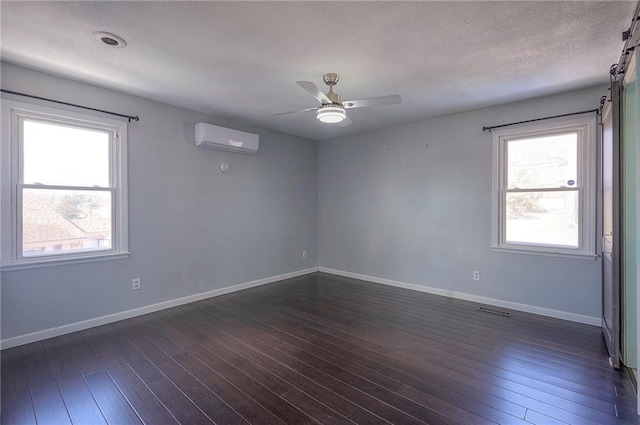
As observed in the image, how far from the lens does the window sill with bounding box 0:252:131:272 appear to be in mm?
2934

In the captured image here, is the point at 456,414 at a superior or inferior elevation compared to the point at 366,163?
inferior

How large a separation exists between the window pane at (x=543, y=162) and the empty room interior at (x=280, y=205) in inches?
0.9

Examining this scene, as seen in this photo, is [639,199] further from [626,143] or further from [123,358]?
[123,358]

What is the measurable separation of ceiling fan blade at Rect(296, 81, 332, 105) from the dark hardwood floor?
2311 mm

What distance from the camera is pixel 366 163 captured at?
552 centimetres

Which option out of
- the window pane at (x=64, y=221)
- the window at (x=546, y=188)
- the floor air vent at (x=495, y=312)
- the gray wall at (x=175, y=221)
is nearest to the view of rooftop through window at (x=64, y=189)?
the window pane at (x=64, y=221)

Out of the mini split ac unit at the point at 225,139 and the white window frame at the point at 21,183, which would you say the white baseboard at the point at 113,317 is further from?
the mini split ac unit at the point at 225,139

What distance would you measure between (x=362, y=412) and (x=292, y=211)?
13.4 ft

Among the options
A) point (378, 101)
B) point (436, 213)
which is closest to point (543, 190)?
point (436, 213)

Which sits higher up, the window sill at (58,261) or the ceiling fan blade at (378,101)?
the ceiling fan blade at (378,101)

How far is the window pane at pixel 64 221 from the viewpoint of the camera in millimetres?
3057

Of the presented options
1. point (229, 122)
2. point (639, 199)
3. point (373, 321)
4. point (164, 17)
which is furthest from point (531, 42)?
point (229, 122)

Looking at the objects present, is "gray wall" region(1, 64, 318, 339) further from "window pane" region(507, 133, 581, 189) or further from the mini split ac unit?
"window pane" region(507, 133, 581, 189)

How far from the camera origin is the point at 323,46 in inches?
99.3
